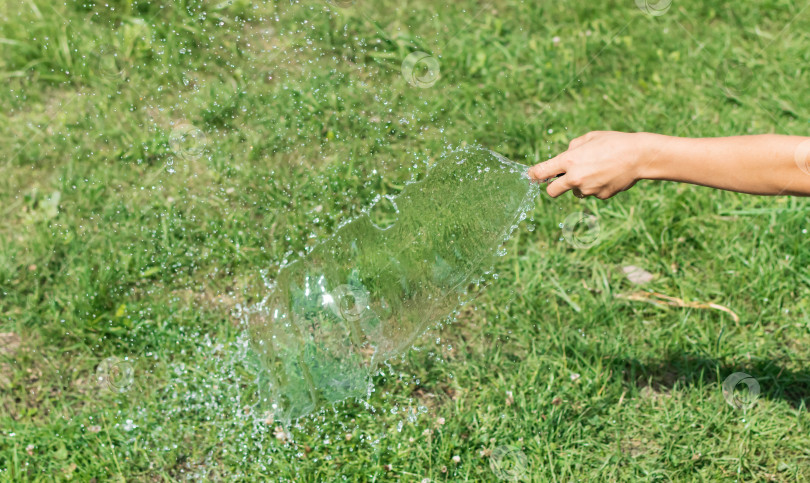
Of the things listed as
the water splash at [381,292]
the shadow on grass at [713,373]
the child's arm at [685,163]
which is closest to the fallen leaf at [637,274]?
the shadow on grass at [713,373]

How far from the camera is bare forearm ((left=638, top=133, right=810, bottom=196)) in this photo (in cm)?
214

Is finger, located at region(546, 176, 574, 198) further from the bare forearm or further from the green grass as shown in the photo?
the green grass

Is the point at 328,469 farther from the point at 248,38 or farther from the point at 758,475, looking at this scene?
the point at 248,38

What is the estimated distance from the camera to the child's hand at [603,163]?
2301mm

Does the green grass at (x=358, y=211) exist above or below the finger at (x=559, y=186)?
below

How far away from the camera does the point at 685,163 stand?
2.28m

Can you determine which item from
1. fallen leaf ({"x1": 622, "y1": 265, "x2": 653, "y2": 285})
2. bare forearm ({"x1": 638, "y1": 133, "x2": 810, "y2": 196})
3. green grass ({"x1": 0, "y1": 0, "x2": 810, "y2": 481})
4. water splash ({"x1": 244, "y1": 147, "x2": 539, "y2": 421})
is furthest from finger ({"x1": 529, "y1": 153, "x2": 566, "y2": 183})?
fallen leaf ({"x1": 622, "y1": 265, "x2": 653, "y2": 285})

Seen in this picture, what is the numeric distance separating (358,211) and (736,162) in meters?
1.95

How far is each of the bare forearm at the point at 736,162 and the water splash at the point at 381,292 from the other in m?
0.74

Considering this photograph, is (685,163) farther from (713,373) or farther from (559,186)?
(713,373)

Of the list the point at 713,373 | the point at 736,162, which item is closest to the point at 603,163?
the point at 736,162

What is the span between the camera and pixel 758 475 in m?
2.78

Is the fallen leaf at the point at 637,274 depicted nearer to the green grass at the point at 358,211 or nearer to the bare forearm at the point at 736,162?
the green grass at the point at 358,211

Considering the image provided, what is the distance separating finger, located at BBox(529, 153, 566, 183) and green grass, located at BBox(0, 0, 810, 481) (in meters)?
1.03
